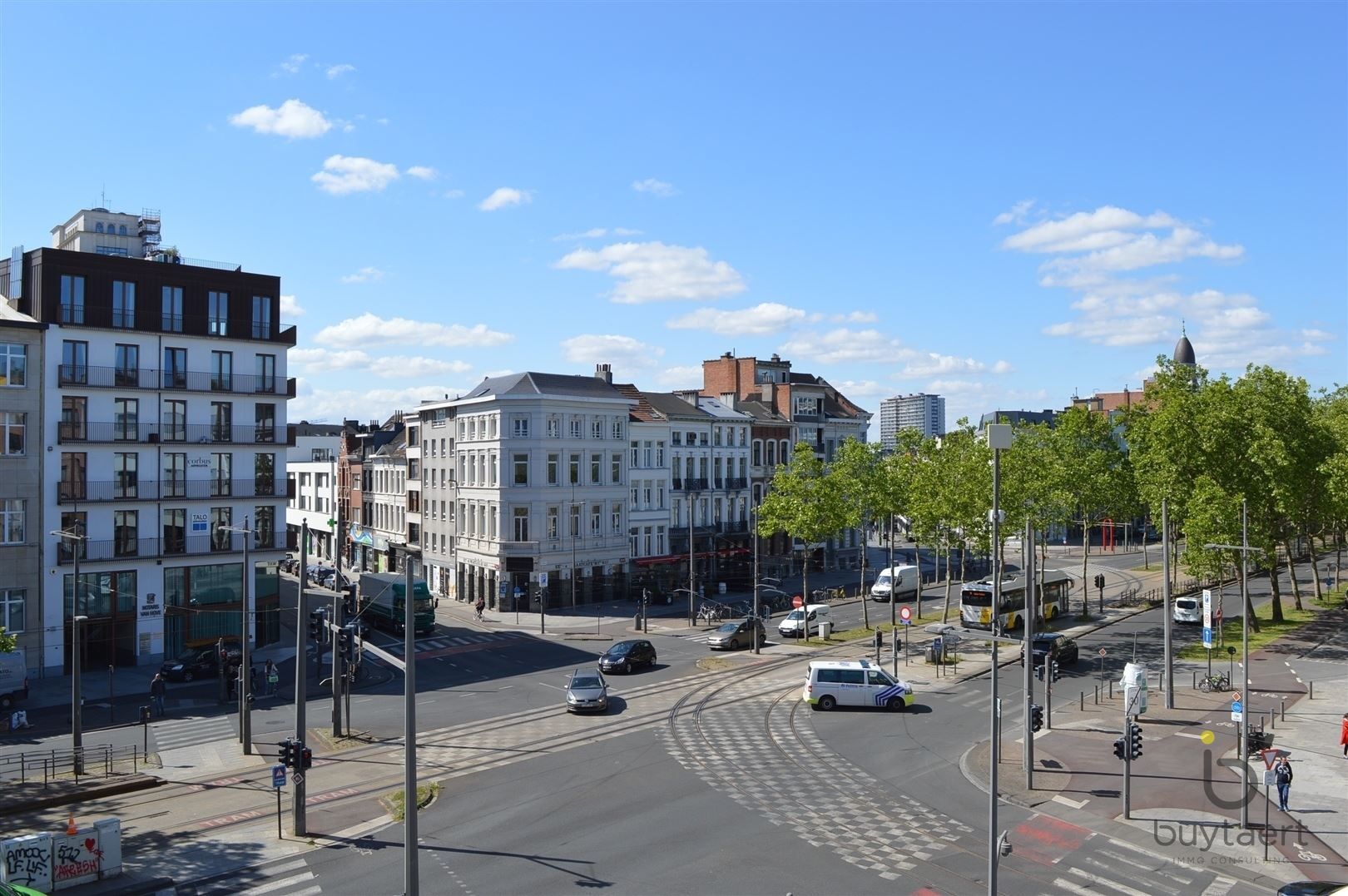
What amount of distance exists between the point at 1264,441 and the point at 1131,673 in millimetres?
22146

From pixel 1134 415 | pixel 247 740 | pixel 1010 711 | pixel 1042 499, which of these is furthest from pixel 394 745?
→ pixel 1134 415

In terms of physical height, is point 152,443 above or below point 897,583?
above

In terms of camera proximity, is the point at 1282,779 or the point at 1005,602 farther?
the point at 1005,602

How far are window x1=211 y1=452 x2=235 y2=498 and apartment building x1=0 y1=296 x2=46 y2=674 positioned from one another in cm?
844

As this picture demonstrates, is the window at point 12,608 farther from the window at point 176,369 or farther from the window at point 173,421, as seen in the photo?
the window at point 176,369

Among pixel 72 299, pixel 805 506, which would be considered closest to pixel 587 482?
pixel 805 506

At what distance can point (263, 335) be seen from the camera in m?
57.0

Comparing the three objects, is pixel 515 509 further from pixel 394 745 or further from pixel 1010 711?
pixel 1010 711

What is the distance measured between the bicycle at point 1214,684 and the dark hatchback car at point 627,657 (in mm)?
25079

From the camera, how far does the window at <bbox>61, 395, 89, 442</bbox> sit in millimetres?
49344

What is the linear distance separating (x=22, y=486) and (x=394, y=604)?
21439 millimetres

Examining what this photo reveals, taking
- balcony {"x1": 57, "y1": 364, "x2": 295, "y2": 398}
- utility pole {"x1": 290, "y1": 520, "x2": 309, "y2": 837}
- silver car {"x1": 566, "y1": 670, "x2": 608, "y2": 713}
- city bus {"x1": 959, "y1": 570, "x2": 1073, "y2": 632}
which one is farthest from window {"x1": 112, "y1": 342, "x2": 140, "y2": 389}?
city bus {"x1": 959, "y1": 570, "x2": 1073, "y2": 632}

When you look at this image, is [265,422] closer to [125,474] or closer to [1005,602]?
[125,474]

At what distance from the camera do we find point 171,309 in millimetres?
53469
